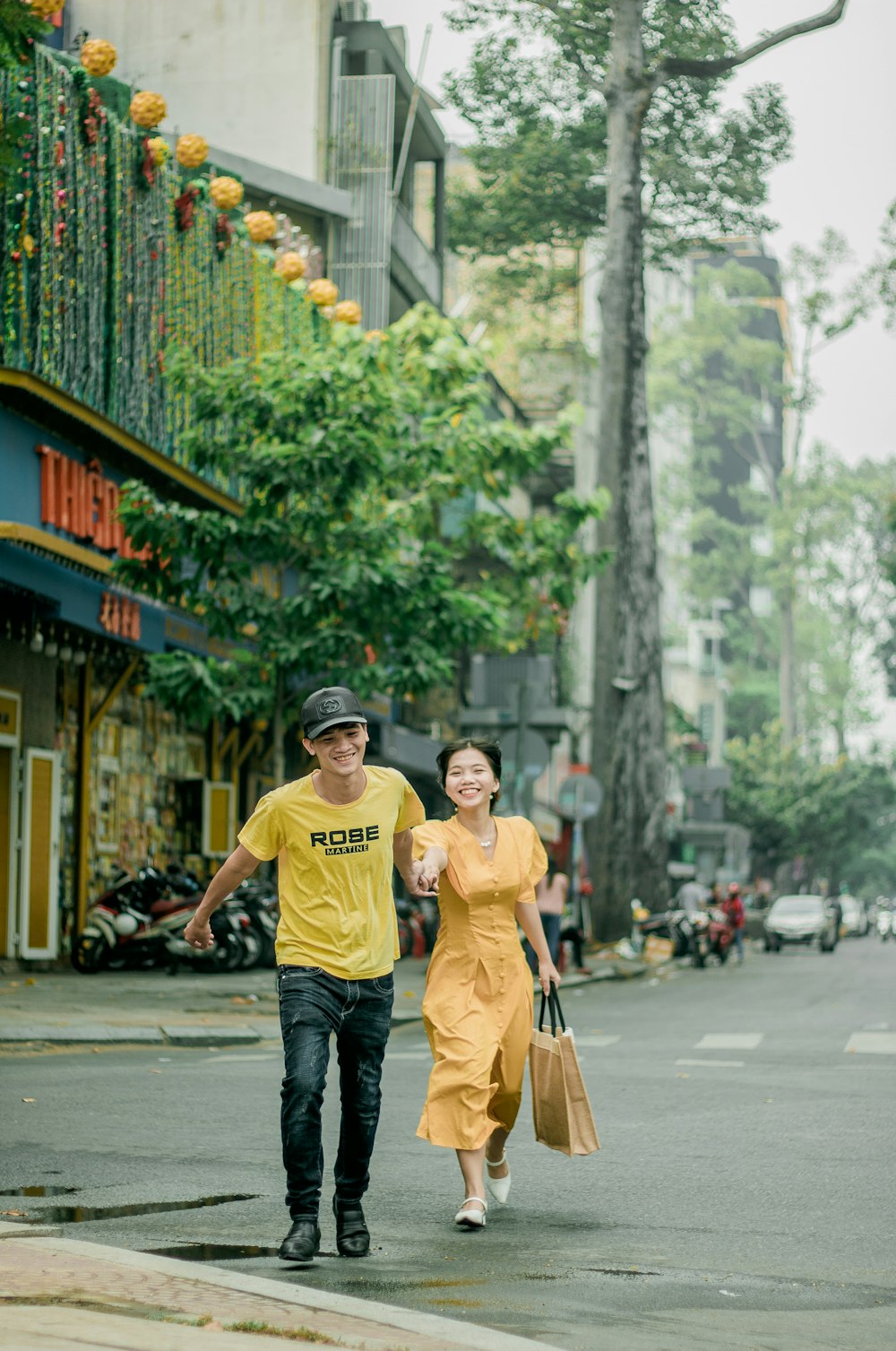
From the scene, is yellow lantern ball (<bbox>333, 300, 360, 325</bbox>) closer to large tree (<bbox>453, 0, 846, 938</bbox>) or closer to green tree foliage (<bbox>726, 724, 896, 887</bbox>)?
large tree (<bbox>453, 0, 846, 938</bbox>)

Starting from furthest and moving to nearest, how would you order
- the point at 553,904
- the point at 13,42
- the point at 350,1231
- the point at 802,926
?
the point at 802,926
the point at 553,904
the point at 13,42
the point at 350,1231

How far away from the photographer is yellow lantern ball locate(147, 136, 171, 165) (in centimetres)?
2312


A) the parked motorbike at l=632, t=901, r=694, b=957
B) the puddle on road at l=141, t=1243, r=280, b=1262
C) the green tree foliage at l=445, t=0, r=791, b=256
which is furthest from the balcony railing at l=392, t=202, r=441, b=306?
the puddle on road at l=141, t=1243, r=280, b=1262

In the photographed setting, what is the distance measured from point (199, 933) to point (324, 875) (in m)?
0.47

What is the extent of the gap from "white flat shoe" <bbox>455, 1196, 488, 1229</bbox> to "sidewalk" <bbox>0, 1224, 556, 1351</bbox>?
1.18 metres

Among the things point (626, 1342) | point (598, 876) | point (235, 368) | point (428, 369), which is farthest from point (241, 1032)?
point (598, 876)

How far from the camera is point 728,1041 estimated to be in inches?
631

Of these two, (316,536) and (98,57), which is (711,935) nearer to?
(316,536)

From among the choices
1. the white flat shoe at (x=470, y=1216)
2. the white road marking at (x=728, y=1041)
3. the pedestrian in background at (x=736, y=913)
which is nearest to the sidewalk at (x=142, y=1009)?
the white road marking at (x=728, y=1041)

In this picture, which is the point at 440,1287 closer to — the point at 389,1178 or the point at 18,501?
A: the point at 389,1178

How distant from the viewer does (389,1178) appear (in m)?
8.30

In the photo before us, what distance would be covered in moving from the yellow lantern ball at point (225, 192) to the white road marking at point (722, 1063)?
568 inches

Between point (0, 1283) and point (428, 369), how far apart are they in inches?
681

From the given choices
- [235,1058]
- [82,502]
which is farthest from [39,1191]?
[82,502]
